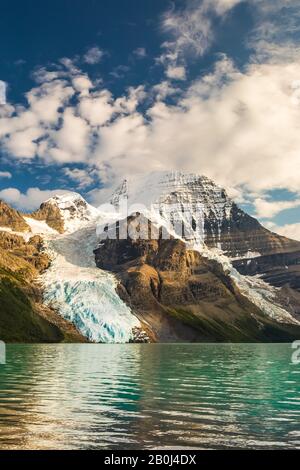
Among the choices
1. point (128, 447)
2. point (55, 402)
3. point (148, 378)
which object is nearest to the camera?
point (128, 447)

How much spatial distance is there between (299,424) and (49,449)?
17.3m

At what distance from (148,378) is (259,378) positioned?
15745 millimetres

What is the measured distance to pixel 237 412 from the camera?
40031mm

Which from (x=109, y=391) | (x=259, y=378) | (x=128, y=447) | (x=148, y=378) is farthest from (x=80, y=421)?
(x=259, y=378)

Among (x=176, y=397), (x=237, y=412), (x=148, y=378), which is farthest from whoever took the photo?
(x=148, y=378)

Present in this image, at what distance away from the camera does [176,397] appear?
1922 inches
